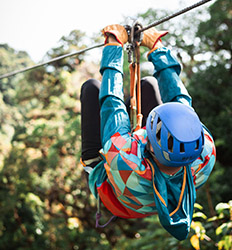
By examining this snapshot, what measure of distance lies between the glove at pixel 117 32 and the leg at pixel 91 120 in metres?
0.24

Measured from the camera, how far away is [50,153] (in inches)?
247

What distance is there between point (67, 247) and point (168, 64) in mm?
5849

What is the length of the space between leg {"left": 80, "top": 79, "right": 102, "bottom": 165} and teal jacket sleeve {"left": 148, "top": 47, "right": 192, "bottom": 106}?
30 cm

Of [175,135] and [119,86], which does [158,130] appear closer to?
[175,135]

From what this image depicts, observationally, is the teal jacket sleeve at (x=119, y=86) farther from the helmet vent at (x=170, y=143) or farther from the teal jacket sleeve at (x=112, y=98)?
the helmet vent at (x=170, y=143)

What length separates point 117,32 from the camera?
4.62 feet

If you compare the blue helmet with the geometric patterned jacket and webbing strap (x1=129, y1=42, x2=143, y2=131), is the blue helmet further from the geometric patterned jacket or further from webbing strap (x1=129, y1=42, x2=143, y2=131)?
webbing strap (x1=129, y1=42, x2=143, y2=131)

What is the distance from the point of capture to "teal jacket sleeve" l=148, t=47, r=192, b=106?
4.40 feet

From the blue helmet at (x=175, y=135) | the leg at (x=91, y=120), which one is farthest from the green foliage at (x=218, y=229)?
the blue helmet at (x=175, y=135)

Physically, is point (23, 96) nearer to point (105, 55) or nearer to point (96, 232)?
point (96, 232)

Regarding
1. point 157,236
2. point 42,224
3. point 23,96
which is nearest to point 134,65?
point 157,236

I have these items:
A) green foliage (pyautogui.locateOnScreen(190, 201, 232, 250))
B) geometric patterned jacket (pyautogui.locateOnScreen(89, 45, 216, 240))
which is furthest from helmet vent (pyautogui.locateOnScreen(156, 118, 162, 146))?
green foliage (pyautogui.locateOnScreen(190, 201, 232, 250))

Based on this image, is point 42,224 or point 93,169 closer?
point 93,169

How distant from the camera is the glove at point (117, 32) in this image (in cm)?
138
